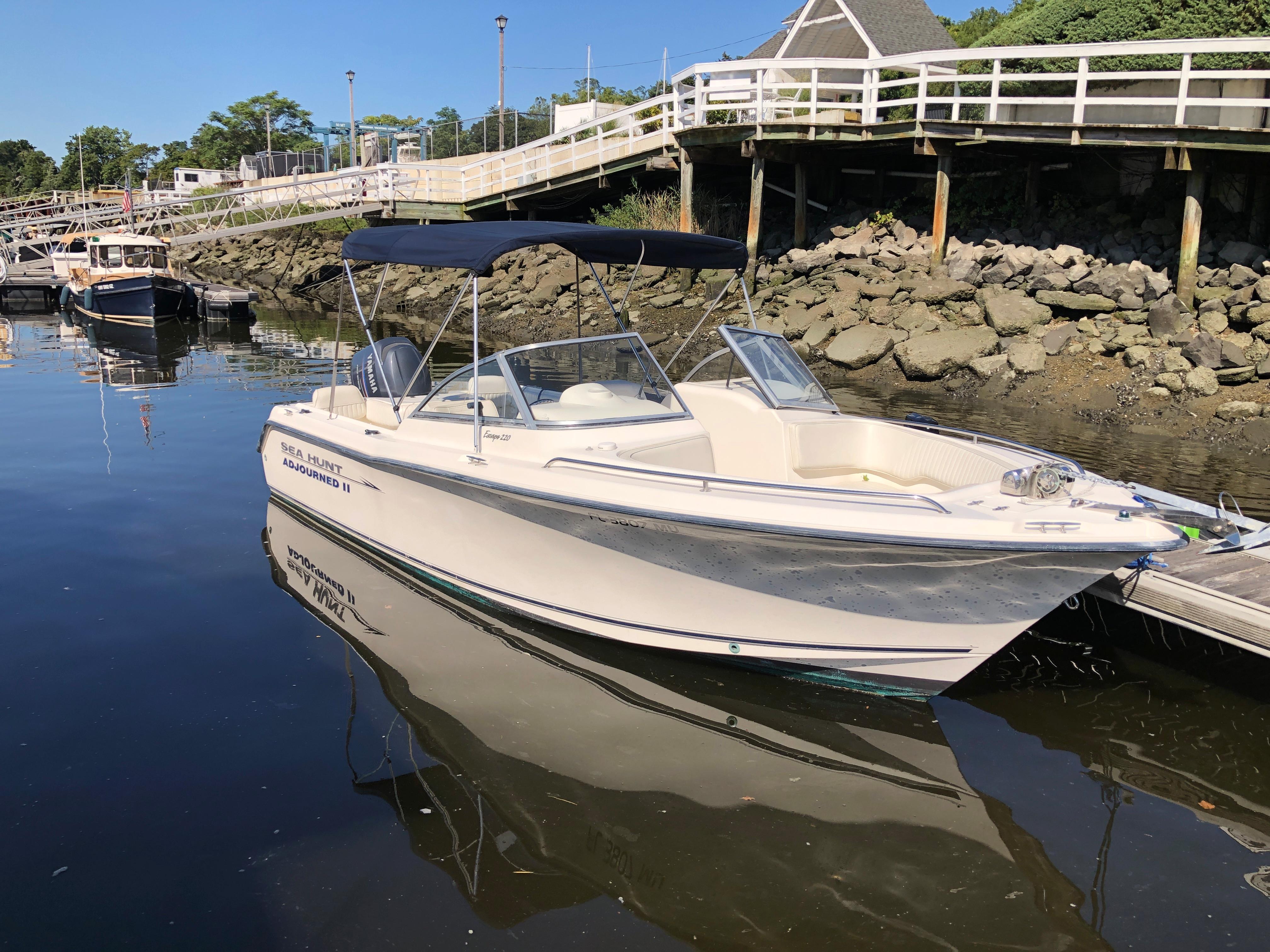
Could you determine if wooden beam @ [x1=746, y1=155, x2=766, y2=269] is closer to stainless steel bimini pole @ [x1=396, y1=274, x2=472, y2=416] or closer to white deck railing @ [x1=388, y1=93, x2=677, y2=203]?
white deck railing @ [x1=388, y1=93, x2=677, y2=203]

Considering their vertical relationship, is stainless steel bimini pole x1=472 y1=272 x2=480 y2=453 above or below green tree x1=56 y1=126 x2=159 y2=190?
below

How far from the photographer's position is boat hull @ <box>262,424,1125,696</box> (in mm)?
4797

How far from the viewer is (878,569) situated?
4.88 m

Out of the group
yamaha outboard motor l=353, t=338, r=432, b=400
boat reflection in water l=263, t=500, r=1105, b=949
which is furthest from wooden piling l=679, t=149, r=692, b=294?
boat reflection in water l=263, t=500, r=1105, b=949

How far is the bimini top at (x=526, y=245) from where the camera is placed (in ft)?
20.3

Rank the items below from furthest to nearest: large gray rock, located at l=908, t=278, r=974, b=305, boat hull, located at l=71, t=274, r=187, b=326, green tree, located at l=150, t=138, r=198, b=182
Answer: green tree, located at l=150, t=138, r=198, b=182, boat hull, located at l=71, t=274, r=187, b=326, large gray rock, located at l=908, t=278, r=974, b=305

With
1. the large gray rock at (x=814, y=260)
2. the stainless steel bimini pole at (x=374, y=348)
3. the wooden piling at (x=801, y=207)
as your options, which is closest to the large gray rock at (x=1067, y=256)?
the large gray rock at (x=814, y=260)

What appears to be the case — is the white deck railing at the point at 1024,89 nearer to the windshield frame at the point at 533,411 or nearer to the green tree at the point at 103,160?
the windshield frame at the point at 533,411

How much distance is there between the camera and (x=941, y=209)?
16422 millimetres

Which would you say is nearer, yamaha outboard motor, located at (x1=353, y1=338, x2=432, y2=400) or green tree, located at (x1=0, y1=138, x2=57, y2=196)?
yamaha outboard motor, located at (x1=353, y1=338, x2=432, y2=400)

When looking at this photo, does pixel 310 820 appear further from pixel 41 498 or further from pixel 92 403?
pixel 92 403

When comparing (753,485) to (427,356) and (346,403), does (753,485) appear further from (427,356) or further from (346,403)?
(346,403)

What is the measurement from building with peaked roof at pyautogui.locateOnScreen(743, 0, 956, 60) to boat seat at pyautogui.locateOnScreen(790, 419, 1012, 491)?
1868 centimetres

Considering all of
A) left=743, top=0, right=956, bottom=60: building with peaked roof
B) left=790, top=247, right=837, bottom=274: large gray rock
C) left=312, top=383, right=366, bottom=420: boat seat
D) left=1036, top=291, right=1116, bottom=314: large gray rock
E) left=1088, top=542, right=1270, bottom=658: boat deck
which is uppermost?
→ left=743, top=0, right=956, bottom=60: building with peaked roof
